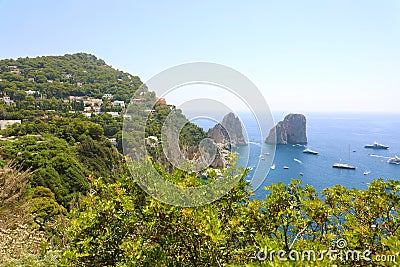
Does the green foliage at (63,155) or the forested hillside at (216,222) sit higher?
the forested hillside at (216,222)

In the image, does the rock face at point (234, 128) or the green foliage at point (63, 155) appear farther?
the green foliage at point (63, 155)

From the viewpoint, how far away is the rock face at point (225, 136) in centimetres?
282

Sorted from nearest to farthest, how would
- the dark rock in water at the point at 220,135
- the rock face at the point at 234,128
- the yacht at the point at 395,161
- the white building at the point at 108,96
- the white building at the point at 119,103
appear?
the rock face at the point at 234,128 → the dark rock in water at the point at 220,135 → the yacht at the point at 395,161 → the white building at the point at 119,103 → the white building at the point at 108,96

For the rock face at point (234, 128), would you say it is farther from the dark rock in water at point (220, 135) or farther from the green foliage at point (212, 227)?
the green foliage at point (212, 227)

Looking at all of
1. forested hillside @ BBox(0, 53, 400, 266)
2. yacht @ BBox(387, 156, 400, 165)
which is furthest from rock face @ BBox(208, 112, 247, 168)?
yacht @ BBox(387, 156, 400, 165)

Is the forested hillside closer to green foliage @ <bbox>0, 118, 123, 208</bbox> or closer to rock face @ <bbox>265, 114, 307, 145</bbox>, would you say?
green foliage @ <bbox>0, 118, 123, 208</bbox>

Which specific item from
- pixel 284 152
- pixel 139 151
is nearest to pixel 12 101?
pixel 284 152

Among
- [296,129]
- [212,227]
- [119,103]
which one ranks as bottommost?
[296,129]

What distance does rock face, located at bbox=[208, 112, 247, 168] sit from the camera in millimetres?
2821

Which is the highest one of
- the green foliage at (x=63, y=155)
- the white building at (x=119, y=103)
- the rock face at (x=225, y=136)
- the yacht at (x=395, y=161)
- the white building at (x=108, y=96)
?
the white building at (x=108, y=96)

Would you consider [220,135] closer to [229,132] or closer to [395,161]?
[229,132]

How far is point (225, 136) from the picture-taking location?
300 centimetres

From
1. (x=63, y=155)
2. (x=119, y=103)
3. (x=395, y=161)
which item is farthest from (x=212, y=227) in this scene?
(x=119, y=103)

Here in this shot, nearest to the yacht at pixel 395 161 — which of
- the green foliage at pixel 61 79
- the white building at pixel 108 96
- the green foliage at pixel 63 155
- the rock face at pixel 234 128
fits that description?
the green foliage at pixel 63 155
